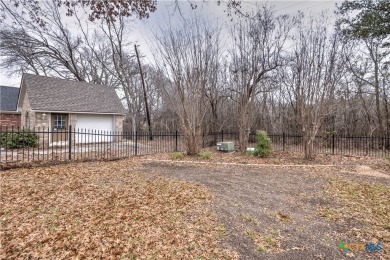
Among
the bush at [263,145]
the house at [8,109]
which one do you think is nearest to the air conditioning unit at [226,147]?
the bush at [263,145]

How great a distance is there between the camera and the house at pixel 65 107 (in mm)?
12016

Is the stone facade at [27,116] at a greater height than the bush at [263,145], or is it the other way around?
the stone facade at [27,116]

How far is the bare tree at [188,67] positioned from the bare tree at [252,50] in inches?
65.0

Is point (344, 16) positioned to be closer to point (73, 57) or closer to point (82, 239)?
point (82, 239)

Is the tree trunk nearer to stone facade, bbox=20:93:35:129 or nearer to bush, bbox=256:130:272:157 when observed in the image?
bush, bbox=256:130:272:157

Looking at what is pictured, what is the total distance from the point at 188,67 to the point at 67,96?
10415mm

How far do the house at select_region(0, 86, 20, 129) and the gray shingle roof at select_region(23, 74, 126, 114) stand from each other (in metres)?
5.68

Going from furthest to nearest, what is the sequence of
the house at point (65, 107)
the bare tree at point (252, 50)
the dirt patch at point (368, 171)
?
the house at point (65, 107) → the bare tree at point (252, 50) → the dirt patch at point (368, 171)

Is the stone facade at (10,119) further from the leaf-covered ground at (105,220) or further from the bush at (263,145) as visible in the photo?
the bush at (263,145)

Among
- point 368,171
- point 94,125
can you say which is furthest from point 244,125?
point 94,125

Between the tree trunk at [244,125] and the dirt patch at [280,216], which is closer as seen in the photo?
the dirt patch at [280,216]

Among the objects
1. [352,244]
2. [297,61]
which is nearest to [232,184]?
[352,244]

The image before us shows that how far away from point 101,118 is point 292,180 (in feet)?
45.8

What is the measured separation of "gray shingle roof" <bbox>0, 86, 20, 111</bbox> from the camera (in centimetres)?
1780
